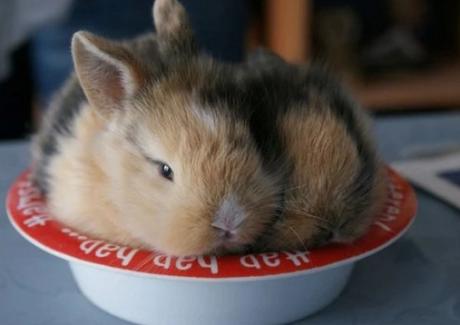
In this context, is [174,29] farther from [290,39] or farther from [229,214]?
[290,39]

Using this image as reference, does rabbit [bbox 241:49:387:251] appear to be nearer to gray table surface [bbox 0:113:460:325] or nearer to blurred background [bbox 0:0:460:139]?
gray table surface [bbox 0:113:460:325]

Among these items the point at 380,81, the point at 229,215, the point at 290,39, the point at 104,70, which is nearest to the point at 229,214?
the point at 229,215

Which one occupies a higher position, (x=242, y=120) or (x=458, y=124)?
(x=242, y=120)

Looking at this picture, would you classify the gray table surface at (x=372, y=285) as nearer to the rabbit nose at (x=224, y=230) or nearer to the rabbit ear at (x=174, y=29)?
the rabbit nose at (x=224, y=230)

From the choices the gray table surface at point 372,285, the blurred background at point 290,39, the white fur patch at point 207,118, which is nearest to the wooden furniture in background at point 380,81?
the blurred background at point 290,39

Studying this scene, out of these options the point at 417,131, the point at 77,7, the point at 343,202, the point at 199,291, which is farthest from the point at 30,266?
the point at 77,7

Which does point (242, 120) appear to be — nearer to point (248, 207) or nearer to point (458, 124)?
point (248, 207)

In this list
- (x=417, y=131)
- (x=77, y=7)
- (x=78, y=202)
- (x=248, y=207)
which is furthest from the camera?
(x=77, y=7)
